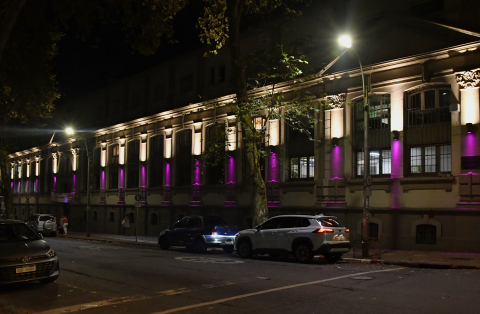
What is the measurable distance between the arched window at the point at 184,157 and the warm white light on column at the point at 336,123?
12.6 metres

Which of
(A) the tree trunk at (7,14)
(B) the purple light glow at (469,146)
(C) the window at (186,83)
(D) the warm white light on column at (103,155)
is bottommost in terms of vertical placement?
(B) the purple light glow at (469,146)

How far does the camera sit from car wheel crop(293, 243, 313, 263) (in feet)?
52.5

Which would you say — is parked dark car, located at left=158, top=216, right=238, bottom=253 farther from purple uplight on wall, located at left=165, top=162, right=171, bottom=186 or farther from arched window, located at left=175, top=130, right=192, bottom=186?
purple uplight on wall, located at left=165, top=162, right=171, bottom=186

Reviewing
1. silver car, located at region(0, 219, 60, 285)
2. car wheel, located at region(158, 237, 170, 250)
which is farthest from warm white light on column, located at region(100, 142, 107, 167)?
silver car, located at region(0, 219, 60, 285)

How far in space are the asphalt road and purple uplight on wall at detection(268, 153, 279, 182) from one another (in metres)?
11.2

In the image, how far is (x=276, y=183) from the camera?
26.4 meters

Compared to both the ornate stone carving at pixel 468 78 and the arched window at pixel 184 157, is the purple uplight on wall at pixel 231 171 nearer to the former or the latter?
the arched window at pixel 184 157

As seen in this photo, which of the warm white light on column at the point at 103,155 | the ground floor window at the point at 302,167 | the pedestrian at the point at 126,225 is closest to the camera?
the ground floor window at the point at 302,167

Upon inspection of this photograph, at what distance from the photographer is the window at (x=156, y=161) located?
35.9 metres

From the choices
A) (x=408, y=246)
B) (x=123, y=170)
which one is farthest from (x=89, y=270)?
(x=123, y=170)

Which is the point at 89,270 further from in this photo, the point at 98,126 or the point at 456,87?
the point at 98,126

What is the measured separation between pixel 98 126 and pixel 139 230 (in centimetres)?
1232

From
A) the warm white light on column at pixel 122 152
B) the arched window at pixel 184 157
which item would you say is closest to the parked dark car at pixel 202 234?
the arched window at pixel 184 157

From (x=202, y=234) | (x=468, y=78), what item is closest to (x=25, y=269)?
(x=202, y=234)
